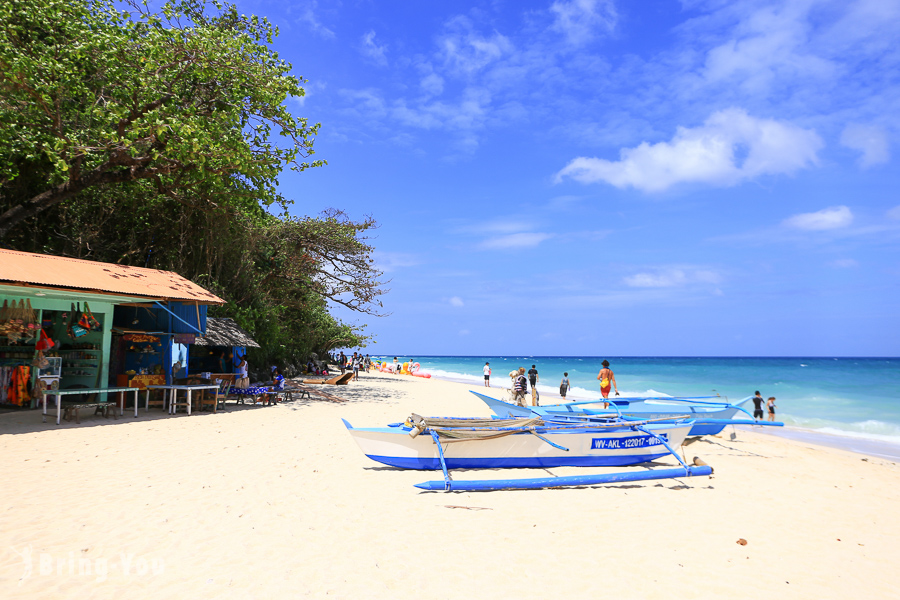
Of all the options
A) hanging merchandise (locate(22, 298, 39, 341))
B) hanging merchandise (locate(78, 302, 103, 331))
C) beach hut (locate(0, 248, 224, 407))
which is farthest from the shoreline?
hanging merchandise (locate(22, 298, 39, 341))

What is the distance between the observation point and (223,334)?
48.2 ft

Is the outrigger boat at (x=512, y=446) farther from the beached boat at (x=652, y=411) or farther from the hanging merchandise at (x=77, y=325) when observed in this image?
the hanging merchandise at (x=77, y=325)

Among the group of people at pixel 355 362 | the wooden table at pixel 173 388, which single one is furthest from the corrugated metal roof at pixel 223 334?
the group of people at pixel 355 362

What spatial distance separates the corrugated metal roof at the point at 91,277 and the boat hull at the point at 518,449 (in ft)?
Answer: 23.6

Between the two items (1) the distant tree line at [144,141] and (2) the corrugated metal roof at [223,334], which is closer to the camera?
(1) the distant tree line at [144,141]

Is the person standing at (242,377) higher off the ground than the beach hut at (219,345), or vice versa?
the beach hut at (219,345)

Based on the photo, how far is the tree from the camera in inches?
429

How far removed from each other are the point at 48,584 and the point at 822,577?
20.0 ft

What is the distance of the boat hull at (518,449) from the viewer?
22.2 feet

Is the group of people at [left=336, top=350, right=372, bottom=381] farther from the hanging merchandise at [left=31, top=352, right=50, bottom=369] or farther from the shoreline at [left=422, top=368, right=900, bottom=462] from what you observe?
the shoreline at [left=422, top=368, right=900, bottom=462]

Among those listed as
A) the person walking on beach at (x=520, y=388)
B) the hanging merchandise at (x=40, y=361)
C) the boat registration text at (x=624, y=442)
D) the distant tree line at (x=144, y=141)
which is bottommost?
the boat registration text at (x=624, y=442)

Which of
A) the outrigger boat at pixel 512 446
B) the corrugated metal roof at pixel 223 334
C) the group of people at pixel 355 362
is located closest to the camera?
the outrigger boat at pixel 512 446

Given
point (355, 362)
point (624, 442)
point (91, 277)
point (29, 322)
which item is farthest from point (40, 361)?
point (355, 362)

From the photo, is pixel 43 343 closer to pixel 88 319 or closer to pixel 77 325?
pixel 77 325
